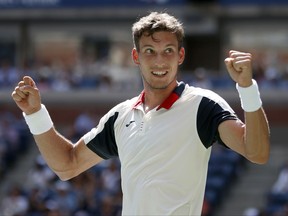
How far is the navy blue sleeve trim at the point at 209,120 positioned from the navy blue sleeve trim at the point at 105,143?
1.66 ft

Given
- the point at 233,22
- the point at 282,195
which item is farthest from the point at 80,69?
the point at 282,195

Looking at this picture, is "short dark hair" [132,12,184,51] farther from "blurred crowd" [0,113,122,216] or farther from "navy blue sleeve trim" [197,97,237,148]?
"blurred crowd" [0,113,122,216]

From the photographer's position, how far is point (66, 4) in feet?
67.8

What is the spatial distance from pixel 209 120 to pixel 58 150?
2.61ft

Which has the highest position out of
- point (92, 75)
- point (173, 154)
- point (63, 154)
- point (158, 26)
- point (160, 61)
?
point (158, 26)

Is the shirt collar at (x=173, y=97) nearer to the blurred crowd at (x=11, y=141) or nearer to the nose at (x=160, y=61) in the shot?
the nose at (x=160, y=61)

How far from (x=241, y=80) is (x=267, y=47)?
1723cm

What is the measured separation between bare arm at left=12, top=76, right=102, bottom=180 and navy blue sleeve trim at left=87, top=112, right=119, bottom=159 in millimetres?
32

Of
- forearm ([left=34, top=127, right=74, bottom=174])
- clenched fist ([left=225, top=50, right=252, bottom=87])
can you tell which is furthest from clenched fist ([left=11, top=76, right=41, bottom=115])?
clenched fist ([left=225, top=50, right=252, bottom=87])

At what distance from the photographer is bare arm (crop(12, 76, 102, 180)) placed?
157 inches

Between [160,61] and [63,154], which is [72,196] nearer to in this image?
[63,154]

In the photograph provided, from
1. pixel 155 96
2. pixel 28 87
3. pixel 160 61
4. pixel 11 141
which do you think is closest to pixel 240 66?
pixel 160 61

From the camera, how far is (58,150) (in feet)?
13.2

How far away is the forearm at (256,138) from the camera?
11.0 feet
